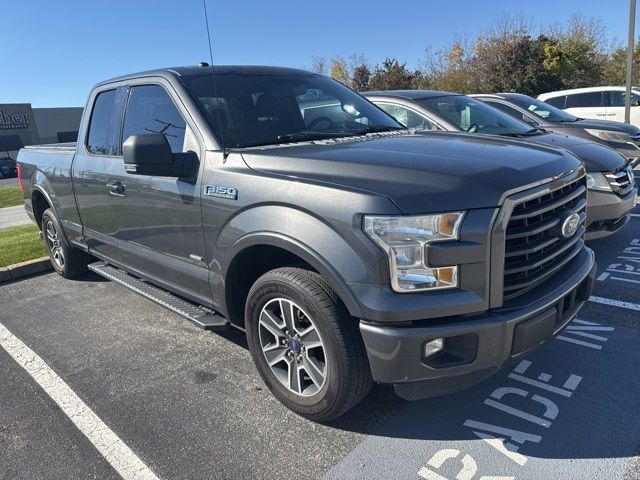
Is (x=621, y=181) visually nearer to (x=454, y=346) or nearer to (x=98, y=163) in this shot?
(x=454, y=346)

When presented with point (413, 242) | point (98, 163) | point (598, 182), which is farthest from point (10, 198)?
point (413, 242)

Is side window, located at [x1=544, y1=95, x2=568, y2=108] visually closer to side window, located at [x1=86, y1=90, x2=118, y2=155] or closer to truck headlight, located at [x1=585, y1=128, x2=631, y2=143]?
truck headlight, located at [x1=585, y1=128, x2=631, y2=143]

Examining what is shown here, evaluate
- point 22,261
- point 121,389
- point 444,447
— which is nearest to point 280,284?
point 444,447

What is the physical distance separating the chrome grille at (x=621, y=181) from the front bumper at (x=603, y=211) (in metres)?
0.07

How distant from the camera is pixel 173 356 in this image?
3.80 m

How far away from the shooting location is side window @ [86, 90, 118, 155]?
4.34 m

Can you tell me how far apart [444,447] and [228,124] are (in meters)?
2.28

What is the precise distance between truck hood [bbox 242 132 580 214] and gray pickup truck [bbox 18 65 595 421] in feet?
0.04

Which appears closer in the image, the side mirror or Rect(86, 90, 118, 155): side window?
the side mirror

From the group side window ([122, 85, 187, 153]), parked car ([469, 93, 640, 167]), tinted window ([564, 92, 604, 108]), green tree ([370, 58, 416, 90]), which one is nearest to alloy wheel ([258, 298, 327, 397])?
side window ([122, 85, 187, 153])

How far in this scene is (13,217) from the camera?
11.1 m

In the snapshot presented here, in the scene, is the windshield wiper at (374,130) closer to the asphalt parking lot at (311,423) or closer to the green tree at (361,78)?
the asphalt parking lot at (311,423)

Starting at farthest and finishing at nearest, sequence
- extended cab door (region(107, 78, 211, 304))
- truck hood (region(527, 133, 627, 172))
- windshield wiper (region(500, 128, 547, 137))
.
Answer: windshield wiper (region(500, 128, 547, 137)) → truck hood (region(527, 133, 627, 172)) → extended cab door (region(107, 78, 211, 304))

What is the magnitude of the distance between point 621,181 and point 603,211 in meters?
0.43
